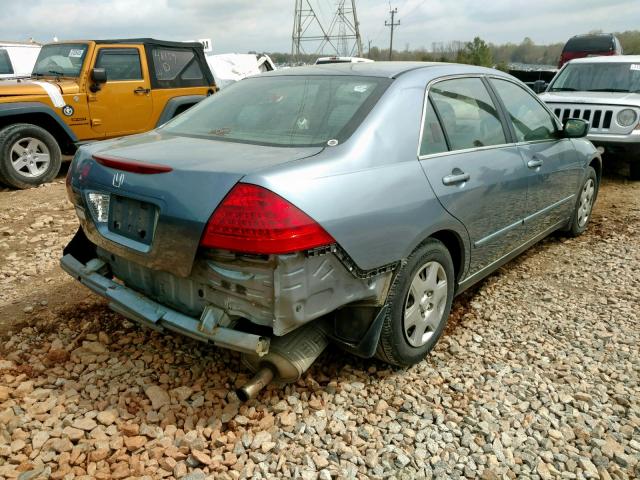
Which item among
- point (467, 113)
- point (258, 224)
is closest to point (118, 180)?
point (258, 224)

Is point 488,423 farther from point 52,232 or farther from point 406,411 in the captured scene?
point 52,232

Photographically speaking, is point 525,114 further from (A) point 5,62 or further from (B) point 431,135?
(A) point 5,62

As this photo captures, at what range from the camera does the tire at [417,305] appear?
2539mm

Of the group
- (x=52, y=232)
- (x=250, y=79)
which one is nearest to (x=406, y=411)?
(x=250, y=79)

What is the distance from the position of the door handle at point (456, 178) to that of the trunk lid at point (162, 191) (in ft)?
2.61

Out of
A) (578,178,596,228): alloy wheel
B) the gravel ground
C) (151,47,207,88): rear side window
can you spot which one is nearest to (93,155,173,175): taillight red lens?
the gravel ground

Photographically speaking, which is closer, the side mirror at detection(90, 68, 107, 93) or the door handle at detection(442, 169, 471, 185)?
the door handle at detection(442, 169, 471, 185)

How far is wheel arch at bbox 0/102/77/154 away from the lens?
638 cm

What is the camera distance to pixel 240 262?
6.79 feet

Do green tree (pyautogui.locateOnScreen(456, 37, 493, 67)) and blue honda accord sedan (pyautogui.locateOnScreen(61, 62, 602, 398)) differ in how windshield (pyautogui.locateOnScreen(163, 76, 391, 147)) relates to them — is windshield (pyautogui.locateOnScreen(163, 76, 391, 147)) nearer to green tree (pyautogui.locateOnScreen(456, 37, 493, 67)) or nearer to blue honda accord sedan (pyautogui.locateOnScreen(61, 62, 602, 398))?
blue honda accord sedan (pyautogui.locateOnScreen(61, 62, 602, 398))

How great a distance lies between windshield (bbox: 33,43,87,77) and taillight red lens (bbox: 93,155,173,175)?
18.2 ft

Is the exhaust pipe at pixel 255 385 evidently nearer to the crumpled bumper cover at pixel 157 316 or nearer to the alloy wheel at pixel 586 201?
the crumpled bumper cover at pixel 157 316

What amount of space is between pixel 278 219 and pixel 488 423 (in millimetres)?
1440

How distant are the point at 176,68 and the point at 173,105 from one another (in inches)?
29.5
